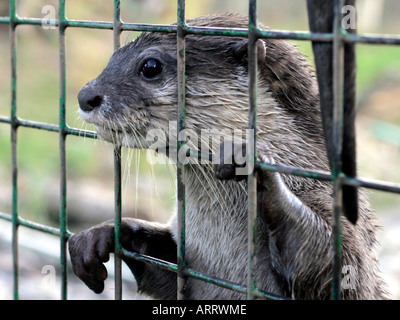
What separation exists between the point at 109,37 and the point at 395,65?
666cm

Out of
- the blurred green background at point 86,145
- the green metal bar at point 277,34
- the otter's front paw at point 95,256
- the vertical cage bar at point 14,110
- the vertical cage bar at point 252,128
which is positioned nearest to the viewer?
the green metal bar at point 277,34

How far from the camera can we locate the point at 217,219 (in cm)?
238

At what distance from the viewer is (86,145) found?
7.73 m

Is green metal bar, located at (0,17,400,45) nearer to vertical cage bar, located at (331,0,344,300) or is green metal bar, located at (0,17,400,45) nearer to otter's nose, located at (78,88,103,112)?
vertical cage bar, located at (331,0,344,300)

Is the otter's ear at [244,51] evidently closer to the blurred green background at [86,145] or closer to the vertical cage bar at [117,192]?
the vertical cage bar at [117,192]

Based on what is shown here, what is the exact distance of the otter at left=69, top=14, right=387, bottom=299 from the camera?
7.06ft

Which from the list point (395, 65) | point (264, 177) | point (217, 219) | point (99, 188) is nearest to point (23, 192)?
point (99, 188)

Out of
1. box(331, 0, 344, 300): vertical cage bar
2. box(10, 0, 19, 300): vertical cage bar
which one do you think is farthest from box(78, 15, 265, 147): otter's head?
box(331, 0, 344, 300): vertical cage bar

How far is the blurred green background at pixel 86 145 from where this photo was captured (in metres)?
5.80

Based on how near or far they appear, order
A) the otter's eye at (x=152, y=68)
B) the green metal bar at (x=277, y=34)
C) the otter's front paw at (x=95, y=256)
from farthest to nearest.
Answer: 1. the otter's front paw at (x=95, y=256)
2. the otter's eye at (x=152, y=68)
3. the green metal bar at (x=277, y=34)

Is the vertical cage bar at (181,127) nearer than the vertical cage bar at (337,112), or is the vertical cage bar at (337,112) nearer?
the vertical cage bar at (337,112)

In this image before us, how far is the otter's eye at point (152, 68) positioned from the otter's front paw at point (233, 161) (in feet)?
2.12

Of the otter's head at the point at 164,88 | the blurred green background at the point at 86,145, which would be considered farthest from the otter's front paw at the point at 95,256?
the blurred green background at the point at 86,145

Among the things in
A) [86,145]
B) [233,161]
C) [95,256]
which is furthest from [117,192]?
[86,145]
